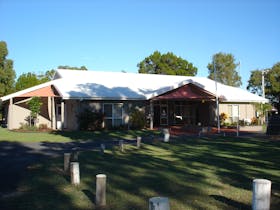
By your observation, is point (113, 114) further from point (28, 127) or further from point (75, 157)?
point (75, 157)

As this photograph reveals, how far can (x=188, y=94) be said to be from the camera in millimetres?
28875

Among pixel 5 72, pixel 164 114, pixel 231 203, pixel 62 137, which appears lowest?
pixel 231 203

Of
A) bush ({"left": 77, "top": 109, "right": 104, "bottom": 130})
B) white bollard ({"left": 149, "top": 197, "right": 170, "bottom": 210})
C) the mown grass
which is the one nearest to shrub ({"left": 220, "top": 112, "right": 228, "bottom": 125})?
the mown grass

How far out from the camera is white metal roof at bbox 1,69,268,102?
26734 millimetres

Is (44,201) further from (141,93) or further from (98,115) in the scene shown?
(141,93)

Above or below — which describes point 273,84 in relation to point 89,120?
above

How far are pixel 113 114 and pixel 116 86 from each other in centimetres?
367

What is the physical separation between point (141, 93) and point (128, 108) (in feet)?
5.98

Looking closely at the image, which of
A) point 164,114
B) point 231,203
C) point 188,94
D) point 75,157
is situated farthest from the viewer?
point 164,114

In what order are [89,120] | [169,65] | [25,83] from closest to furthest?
1. [89,120]
2. [25,83]
3. [169,65]

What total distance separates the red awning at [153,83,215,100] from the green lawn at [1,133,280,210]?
14.0m

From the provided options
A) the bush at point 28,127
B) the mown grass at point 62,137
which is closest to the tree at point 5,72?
the bush at point 28,127

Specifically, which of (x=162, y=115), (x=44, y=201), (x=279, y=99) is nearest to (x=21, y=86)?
(x=162, y=115)

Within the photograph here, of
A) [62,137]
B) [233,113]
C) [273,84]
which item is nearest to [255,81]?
[273,84]
